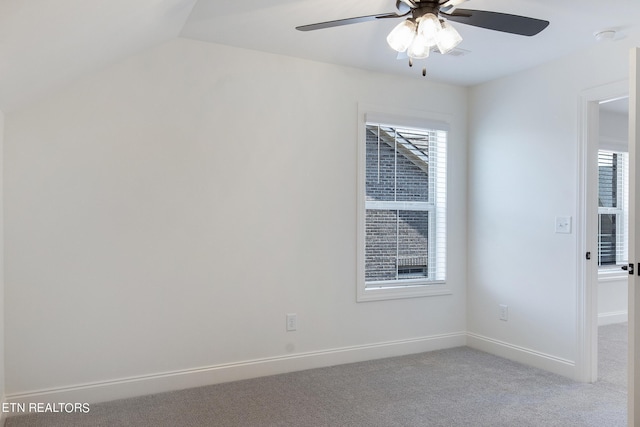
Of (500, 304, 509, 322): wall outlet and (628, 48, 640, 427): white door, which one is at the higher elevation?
(628, 48, 640, 427): white door

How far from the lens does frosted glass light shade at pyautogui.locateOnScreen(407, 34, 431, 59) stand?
199 cm

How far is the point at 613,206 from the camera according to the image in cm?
547

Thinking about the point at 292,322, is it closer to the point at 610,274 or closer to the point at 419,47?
the point at 419,47

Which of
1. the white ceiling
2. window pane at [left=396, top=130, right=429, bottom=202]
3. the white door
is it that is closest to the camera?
the white ceiling

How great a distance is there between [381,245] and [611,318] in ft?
10.4

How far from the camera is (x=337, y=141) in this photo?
3.65 m

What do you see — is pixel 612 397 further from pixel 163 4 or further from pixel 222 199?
pixel 163 4

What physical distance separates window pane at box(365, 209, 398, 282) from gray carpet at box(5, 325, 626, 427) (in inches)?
29.0

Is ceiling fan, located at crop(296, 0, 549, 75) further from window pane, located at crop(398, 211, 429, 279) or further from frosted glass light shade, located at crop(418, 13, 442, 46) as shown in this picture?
window pane, located at crop(398, 211, 429, 279)

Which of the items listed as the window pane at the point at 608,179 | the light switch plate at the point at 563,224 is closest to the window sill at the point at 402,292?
the light switch plate at the point at 563,224

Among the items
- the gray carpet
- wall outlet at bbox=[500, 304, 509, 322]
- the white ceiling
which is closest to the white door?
the gray carpet

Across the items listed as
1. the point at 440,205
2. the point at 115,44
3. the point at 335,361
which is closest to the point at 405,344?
the point at 335,361

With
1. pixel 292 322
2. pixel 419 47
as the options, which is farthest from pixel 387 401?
pixel 419 47

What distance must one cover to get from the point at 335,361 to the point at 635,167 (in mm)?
2390
